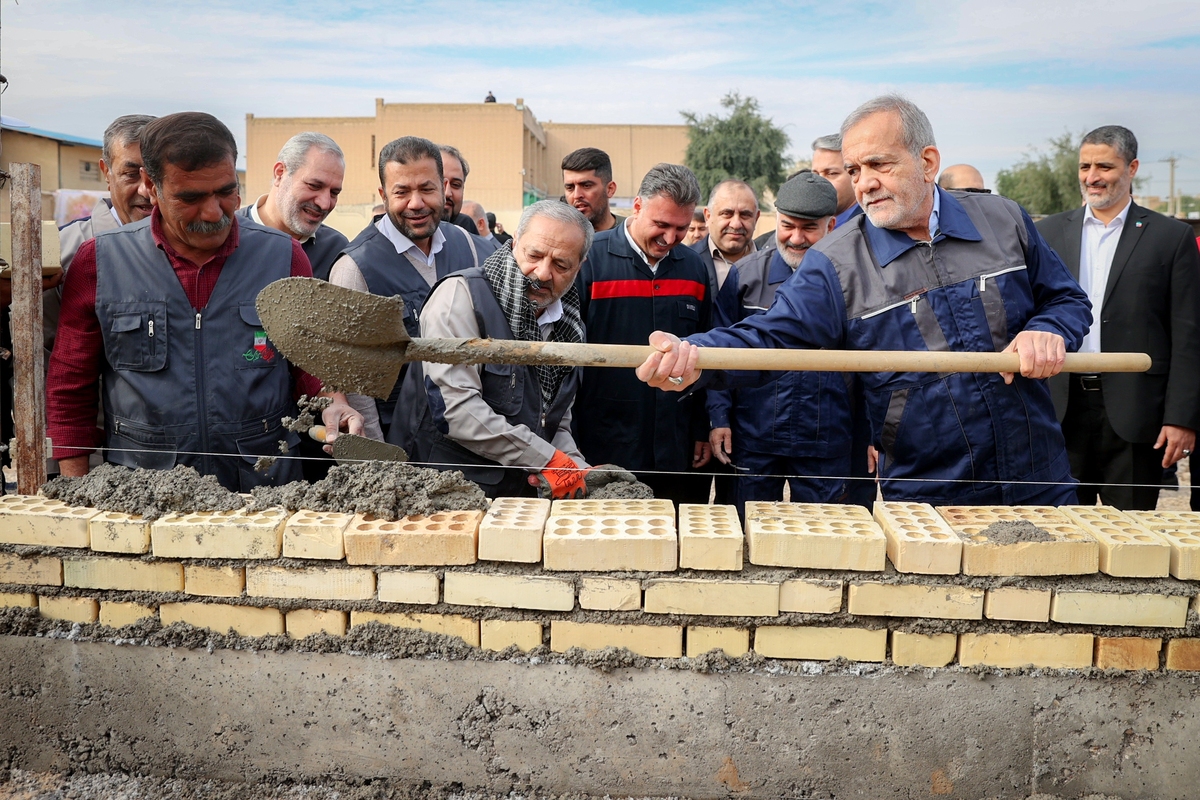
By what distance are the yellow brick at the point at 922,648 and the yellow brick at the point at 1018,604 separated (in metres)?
→ 0.12

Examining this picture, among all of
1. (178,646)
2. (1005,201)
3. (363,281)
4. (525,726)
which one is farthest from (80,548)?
(1005,201)

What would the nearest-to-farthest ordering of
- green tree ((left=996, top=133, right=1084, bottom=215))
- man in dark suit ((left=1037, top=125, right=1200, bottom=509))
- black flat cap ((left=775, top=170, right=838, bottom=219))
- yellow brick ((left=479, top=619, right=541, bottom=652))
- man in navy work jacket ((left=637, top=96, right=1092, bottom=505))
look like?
yellow brick ((left=479, top=619, right=541, bottom=652)), man in navy work jacket ((left=637, top=96, right=1092, bottom=505)), black flat cap ((left=775, top=170, right=838, bottom=219)), man in dark suit ((left=1037, top=125, right=1200, bottom=509)), green tree ((left=996, top=133, right=1084, bottom=215))

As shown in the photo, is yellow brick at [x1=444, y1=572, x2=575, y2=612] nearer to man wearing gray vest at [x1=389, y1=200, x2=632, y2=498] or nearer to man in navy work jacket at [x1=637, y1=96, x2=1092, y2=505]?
man wearing gray vest at [x1=389, y1=200, x2=632, y2=498]

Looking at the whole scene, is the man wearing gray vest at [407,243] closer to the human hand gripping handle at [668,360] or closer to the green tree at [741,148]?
the human hand gripping handle at [668,360]

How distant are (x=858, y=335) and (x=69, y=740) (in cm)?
261

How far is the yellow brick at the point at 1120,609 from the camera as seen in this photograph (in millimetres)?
2293

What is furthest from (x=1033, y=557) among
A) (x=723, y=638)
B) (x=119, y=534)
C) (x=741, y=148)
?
(x=741, y=148)

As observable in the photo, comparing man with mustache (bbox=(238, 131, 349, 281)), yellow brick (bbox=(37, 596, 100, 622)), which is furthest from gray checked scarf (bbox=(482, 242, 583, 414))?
yellow brick (bbox=(37, 596, 100, 622))

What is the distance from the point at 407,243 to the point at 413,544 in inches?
82.4

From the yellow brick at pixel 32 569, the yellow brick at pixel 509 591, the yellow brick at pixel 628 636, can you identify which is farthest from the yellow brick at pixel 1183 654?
the yellow brick at pixel 32 569

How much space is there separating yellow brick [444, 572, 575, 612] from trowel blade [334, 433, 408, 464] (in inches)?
20.7

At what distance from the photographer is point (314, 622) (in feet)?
8.02

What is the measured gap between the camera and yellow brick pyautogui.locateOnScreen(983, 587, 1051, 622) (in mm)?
2305

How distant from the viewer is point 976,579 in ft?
7.61
